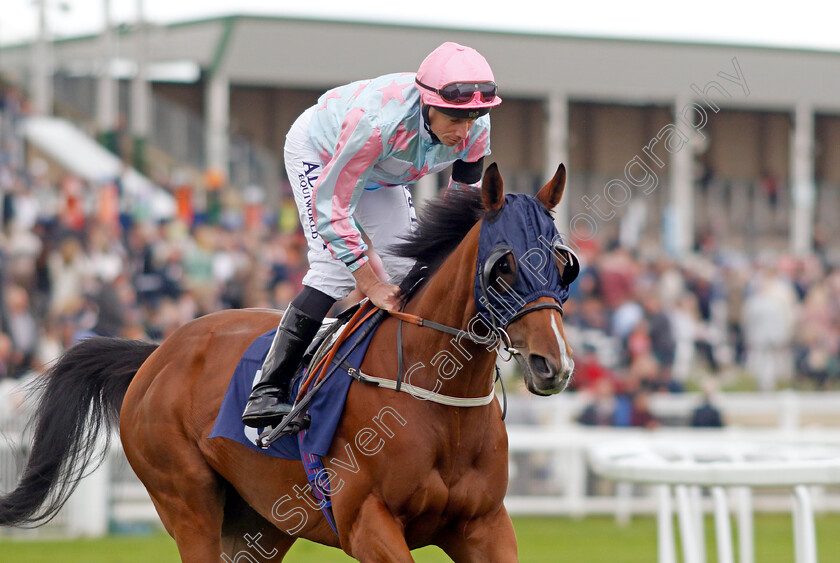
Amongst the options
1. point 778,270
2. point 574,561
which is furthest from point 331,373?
point 778,270

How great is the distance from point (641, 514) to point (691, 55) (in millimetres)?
10110

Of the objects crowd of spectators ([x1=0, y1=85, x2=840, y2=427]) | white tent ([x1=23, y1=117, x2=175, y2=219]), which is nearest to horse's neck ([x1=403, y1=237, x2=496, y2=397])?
crowd of spectators ([x1=0, y1=85, x2=840, y2=427])

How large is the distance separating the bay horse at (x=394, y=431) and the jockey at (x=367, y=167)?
21cm

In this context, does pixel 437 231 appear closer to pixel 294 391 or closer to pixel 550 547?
pixel 294 391

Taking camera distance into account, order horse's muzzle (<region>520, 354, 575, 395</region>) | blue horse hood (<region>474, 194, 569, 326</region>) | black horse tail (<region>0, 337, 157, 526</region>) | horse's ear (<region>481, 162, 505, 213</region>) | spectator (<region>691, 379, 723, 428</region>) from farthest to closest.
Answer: spectator (<region>691, 379, 723, 428</region>)
black horse tail (<region>0, 337, 157, 526</region>)
horse's ear (<region>481, 162, 505, 213</region>)
blue horse hood (<region>474, 194, 569, 326</region>)
horse's muzzle (<region>520, 354, 575, 395</region>)

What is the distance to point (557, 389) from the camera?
3010mm

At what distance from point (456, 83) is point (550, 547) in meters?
5.13

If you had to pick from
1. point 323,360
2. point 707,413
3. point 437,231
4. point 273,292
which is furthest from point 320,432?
point 273,292

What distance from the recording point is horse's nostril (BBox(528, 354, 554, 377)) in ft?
9.86

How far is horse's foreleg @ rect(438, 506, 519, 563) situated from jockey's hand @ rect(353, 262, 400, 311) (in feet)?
2.36

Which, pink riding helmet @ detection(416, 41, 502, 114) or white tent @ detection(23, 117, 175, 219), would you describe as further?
white tent @ detection(23, 117, 175, 219)

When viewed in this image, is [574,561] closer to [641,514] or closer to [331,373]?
[641,514]

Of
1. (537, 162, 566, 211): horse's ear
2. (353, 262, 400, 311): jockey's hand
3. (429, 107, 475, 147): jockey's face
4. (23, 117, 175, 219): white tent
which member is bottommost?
(353, 262, 400, 311): jockey's hand

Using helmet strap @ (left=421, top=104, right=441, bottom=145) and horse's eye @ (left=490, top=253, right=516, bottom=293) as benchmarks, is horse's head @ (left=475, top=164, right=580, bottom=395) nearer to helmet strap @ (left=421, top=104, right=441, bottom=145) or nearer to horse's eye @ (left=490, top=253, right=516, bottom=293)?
horse's eye @ (left=490, top=253, right=516, bottom=293)
